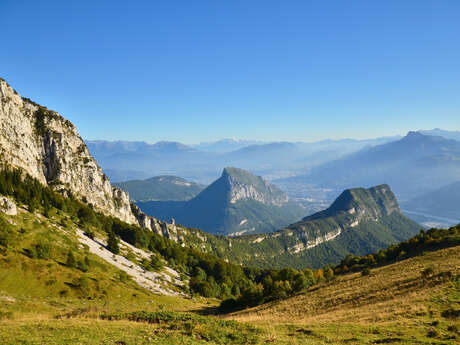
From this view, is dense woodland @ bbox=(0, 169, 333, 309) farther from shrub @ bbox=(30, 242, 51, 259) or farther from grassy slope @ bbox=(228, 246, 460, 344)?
grassy slope @ bbox=(228, 246, 460, 344)

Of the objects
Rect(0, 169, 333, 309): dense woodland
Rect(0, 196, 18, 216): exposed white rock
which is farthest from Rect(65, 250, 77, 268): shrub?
Rect(0, 196, 18, 216): exposed white rock

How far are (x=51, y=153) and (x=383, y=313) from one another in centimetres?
16890

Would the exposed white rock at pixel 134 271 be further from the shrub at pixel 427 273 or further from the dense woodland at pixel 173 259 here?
the shrub at pixel 427 273

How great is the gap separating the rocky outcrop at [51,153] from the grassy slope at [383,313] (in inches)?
5086

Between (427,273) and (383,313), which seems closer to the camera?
(383,313)

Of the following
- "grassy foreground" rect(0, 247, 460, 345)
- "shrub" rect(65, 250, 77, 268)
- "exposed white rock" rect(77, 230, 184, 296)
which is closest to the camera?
"grassy foreground" rect(0, 247, 460, 345)

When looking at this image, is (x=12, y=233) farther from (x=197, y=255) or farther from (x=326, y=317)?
(x=197, y=255)

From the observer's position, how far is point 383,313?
33.4m

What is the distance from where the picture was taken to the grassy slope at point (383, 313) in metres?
25.9

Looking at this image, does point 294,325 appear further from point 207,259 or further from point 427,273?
point 207,259

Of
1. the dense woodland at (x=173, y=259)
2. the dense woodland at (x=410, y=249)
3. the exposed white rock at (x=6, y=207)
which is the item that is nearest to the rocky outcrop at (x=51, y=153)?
the dense woodland at (x=173, y=259)

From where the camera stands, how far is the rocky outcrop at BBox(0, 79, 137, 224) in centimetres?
12450

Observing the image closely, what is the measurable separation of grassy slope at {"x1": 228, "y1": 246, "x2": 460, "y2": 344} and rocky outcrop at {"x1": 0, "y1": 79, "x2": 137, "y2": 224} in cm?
12919

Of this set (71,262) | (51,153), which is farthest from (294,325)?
(51,153)
